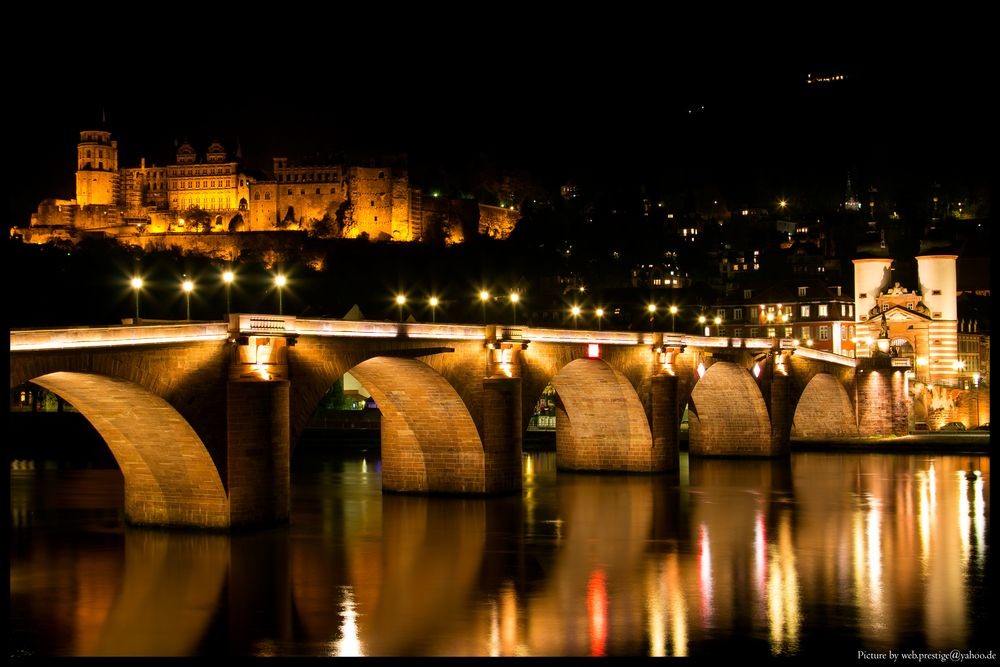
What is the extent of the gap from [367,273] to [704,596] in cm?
9847

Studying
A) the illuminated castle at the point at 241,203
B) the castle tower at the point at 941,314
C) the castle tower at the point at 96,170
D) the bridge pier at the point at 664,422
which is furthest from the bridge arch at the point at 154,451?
the castle tower at the point at 96,170

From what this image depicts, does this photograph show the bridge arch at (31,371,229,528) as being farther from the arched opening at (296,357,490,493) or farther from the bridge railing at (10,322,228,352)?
the arched opening at (296,357,490,493)

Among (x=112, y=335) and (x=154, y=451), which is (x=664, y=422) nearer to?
(x=154, y=451)

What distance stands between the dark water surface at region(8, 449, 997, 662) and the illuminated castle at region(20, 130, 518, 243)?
9243cm

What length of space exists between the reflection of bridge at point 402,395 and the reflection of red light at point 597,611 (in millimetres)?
8382

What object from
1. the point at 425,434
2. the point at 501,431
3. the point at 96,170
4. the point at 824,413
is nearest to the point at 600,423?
the point at 501,431

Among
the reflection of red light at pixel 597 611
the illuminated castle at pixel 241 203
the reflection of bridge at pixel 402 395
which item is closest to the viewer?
the reflection of red light at pixel 597 611

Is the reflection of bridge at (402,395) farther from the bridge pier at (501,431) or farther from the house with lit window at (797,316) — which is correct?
the house with lit window at (797,316)

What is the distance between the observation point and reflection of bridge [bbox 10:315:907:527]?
88.0ft

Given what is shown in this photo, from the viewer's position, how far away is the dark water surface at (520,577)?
67.8 ft

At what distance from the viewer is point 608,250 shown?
Result: 441 ft

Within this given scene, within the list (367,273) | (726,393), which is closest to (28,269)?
(367,273)

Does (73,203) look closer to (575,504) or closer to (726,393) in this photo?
(726,393)

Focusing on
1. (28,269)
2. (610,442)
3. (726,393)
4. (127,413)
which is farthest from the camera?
(28,269)
